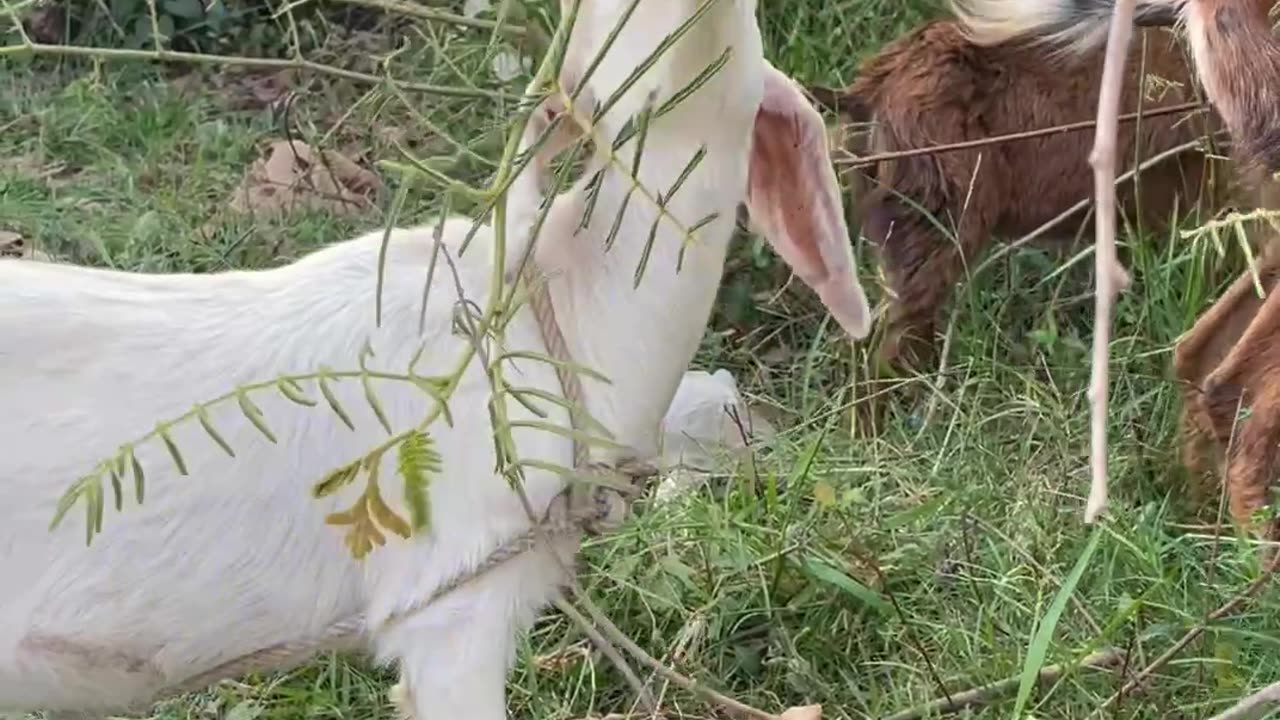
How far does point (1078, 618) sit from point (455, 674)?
1.12 m

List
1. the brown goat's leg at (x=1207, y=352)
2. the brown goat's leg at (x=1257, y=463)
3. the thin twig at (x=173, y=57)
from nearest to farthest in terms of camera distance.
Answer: the thin twig at (x=173, y=57), the brown goat's leg at (x=1257, y=463), the brown goat's leg at (x=1207, y=352)

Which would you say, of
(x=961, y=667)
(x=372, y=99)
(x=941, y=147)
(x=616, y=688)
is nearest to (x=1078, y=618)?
(x=961, y=667)

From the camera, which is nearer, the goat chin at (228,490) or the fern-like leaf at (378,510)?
the fern-like leaf at (378,510)

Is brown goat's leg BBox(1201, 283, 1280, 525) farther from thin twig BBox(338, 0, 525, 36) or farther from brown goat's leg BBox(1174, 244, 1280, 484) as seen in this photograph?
thin twig BBox(338, 0, 525, 36)

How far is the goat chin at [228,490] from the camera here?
1862 millimetres

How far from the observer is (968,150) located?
3.61 meters

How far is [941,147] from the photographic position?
11.1 feet

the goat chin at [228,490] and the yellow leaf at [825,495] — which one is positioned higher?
Answer: the goat chin at [228,490]

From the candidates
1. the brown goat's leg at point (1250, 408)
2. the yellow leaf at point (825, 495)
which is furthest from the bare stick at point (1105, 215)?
the brown goat's leg at point (1250, 408)

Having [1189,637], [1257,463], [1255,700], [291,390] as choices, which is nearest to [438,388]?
[291,390]

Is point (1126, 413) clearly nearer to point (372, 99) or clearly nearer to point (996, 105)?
point (996, 105)

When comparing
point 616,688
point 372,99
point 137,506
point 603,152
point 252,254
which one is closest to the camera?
point 603,152

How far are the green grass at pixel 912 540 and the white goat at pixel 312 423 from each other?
0.78ft

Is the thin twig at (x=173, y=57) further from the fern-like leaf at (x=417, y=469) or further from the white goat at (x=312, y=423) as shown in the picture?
the fern-like leaf at (x=417, y=469)
